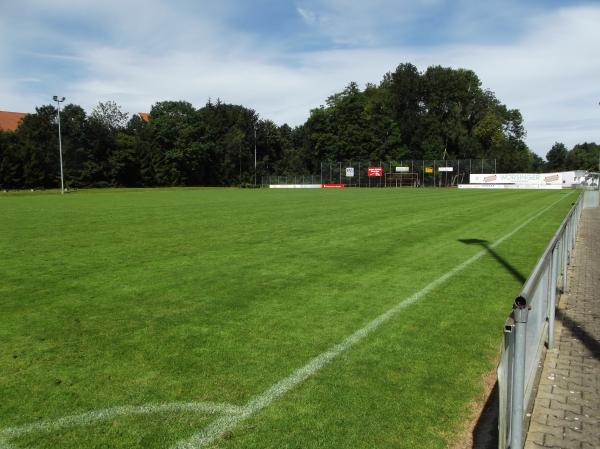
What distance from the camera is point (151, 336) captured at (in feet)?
17.9

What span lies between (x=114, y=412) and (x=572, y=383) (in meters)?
3.88

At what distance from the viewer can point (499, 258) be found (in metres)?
10.7

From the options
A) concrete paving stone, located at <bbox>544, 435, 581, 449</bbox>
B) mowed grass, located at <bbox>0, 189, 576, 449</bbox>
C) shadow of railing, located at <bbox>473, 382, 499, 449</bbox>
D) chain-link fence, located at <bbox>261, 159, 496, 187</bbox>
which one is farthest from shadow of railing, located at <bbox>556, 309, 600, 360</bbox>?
chain-link fence, located at <bbox>261, 159, 496, 187</bbox>

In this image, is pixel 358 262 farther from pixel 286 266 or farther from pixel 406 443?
pixel 406 443

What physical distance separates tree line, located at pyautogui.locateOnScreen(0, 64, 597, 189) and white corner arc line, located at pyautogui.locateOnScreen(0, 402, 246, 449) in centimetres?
8078

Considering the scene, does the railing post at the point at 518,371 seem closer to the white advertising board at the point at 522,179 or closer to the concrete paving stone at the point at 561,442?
the concrete paving stone at the point at 561,442

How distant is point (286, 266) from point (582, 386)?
586 centimetres

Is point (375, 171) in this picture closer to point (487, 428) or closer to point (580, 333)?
point (580, 333)

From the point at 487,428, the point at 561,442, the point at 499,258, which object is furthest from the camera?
the point at 499,258

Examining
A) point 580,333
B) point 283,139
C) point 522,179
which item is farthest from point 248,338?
point 283,139

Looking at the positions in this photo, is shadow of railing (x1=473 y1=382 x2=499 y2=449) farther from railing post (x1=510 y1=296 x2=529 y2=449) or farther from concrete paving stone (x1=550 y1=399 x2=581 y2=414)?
railing post (x1=510 y1=296 x2=529 y2=449)

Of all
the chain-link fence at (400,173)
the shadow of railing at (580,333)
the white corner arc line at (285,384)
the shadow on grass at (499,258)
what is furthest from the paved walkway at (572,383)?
the chain-link fence at (400,173)

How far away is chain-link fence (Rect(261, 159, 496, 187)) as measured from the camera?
75312 millimetres

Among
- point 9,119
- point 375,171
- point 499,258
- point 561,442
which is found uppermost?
point 9,119
